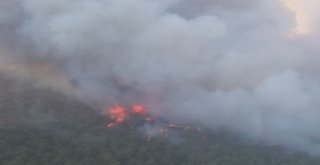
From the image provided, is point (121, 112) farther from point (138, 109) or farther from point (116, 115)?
point (138, 109)

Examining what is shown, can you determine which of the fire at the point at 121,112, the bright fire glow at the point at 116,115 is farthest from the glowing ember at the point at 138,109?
the bright fire glow at the point at 116,115

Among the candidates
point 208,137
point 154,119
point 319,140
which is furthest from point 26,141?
point 319,140

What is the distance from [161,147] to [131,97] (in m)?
8.12

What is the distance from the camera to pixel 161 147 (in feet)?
95.9

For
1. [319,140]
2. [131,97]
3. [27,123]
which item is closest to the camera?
[27,123]

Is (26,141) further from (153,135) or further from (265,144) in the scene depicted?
(265,144)

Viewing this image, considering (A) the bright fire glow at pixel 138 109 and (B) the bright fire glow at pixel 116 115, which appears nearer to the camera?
(B) the bright fire glow at pixel 116 115

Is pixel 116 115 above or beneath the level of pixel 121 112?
beneath

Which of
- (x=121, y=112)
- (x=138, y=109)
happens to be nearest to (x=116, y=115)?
(x=121, y=112)

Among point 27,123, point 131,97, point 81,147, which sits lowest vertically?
point 81,147

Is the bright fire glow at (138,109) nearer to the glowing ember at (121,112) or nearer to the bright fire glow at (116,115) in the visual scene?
the glowing ember at (121,112)

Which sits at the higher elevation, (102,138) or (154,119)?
(154,119)

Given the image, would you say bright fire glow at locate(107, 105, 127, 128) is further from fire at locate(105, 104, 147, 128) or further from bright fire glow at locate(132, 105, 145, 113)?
bright fire glow at locate(132, 105, 145, 113)

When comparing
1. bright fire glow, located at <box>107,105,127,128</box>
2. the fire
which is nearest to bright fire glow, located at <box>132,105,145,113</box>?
the fire
